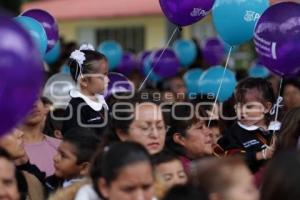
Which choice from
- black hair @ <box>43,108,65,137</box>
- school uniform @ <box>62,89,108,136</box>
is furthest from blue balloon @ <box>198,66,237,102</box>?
school uniform @ <box>62,89,108,136</box>

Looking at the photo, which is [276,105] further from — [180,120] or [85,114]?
[85,114]

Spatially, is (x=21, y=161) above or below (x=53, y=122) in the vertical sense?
above

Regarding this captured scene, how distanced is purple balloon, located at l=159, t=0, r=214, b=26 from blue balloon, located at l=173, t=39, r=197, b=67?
453 cm

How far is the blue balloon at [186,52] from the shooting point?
1030 centimetres

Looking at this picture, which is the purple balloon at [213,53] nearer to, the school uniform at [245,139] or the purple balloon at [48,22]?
the purple balloon at [48,22]

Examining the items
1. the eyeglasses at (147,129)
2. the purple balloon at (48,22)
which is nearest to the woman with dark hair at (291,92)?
the purple balloon at (48,22)

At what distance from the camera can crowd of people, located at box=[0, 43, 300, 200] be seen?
3346mm

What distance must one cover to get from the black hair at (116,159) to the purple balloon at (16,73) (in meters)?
0.53

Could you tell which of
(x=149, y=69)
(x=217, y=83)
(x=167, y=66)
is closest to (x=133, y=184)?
(x=217, y=83)

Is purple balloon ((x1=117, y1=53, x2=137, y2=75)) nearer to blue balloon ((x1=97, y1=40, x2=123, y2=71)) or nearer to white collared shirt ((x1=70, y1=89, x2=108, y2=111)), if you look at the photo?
blue balloon ((x1=97, y1=40, x2=123, y2=71))

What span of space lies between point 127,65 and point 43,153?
5.55 m

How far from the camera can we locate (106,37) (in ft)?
60.8

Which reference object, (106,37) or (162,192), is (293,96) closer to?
(162,192)

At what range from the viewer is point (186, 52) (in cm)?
1034
